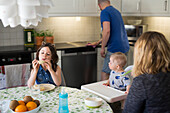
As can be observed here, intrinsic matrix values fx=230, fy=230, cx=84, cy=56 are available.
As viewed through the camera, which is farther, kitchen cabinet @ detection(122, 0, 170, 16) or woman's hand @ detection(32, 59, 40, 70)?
kitchen cabinet @ detection(122, 0, 170, 16)

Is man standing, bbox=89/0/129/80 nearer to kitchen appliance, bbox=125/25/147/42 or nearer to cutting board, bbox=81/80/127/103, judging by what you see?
kitchen appliance, bbox=125/25/147/42

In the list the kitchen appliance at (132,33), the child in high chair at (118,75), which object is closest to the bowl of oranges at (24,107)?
the child in high chair at (118,75)

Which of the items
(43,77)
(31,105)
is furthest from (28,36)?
(31,105)

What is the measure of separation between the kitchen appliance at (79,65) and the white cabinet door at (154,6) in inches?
43.3

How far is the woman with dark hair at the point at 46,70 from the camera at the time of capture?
2.38 m

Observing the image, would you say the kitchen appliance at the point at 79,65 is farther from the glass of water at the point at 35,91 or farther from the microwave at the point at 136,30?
the glass of water at the point at 35,91

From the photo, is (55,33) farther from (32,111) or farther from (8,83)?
(32,111)

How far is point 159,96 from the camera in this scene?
139 centimetres

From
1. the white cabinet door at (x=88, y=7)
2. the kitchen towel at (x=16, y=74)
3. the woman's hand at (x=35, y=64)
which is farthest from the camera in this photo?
the white cabinet door at (x=88, y=7)

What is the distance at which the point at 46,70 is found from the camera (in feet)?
8.20

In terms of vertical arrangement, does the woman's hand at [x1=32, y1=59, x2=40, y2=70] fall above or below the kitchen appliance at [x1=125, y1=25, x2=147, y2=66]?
below

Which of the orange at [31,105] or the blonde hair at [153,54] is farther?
the orange at [31,105]

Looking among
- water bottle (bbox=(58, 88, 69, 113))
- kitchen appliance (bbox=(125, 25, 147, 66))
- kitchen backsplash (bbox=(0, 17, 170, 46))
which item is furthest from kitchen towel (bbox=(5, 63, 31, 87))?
kitchen appliance (bbox=(125, 25, 147, 66))

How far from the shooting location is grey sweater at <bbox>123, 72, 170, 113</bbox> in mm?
1385
